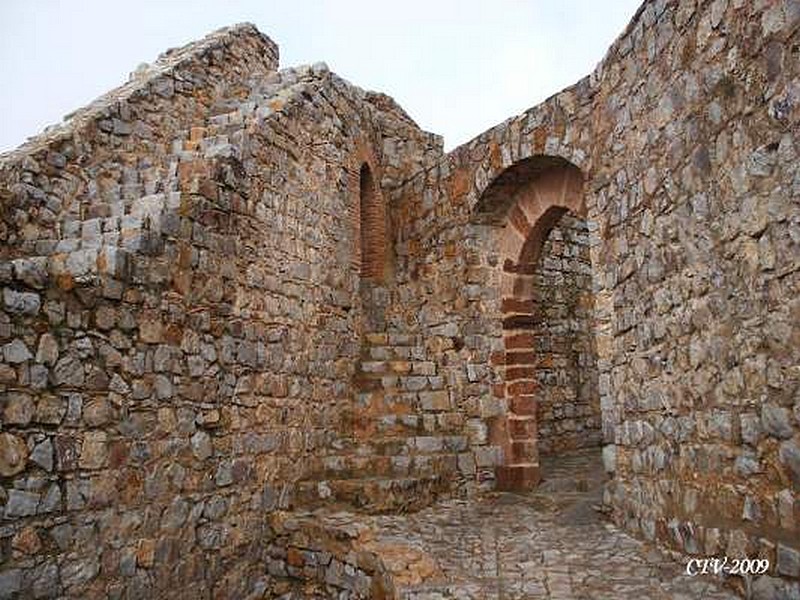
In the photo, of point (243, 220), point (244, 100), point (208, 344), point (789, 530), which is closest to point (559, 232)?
point (244, 100)

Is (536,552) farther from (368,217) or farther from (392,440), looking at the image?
(368,217)

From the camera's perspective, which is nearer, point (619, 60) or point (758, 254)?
point (758, 254)

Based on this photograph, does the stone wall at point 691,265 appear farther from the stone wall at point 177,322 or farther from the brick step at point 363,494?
the stone wall at point 177,322

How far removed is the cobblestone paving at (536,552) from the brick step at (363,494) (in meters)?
0.16

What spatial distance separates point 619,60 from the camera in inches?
205

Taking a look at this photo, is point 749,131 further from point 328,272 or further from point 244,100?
point 244,100

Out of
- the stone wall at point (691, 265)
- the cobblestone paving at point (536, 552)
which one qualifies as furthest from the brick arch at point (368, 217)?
the cobblestone paving at point (536, 552)

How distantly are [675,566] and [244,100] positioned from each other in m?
5.93

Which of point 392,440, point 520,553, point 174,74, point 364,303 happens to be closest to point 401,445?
point 392,440

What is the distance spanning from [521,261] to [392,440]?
2.37 metres

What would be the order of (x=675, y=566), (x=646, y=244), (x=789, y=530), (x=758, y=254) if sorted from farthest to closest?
(x=646, y=244), (x=675, y=566), (x=758, y=254), (x=789, y=530)

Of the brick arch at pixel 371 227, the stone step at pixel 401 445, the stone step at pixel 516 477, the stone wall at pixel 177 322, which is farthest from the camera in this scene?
the brick arch at pixel 371 227

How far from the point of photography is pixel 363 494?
225 inches

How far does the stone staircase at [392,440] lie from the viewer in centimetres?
577
